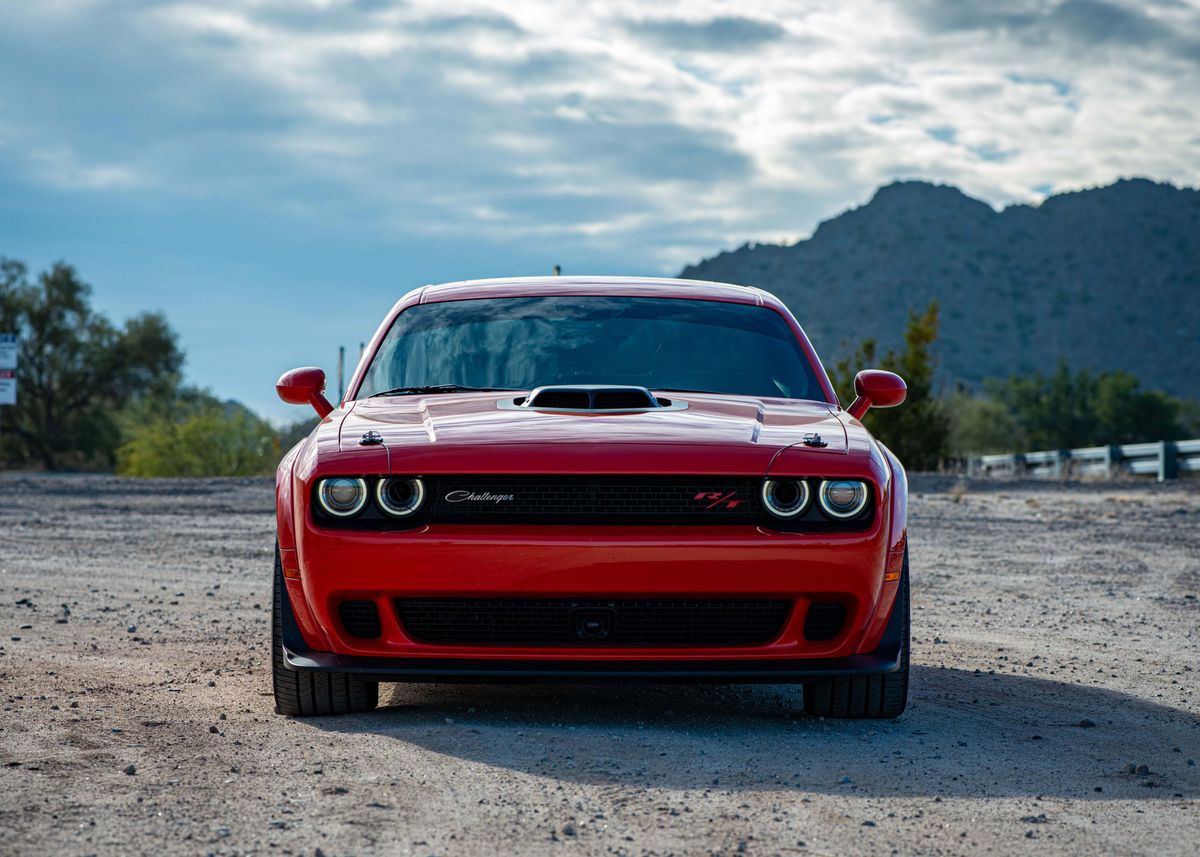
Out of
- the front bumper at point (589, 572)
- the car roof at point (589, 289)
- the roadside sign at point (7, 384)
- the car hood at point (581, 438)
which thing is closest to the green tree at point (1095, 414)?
the roadside sign at point (7, 384)

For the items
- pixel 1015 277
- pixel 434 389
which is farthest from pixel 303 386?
pixel 1015 277

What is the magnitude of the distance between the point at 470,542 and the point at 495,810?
933 millimetres

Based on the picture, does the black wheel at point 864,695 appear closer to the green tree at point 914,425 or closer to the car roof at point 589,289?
the car roof at point 589,289

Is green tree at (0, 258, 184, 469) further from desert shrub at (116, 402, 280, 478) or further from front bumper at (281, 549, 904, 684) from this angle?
front bumper at (281, 549, 904, 684)

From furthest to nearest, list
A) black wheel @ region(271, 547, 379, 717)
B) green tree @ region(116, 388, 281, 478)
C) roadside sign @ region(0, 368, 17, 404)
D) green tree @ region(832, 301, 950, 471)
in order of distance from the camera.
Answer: roadside sign @ region(0, 368, 17, 404)
green tree @ region(116, 388, 281, 478)
green tree @ region(832, 301, 950, 471)
black wheel @ region(271, 547, 379, 717)

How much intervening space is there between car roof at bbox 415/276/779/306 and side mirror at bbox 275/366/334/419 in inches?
25.0

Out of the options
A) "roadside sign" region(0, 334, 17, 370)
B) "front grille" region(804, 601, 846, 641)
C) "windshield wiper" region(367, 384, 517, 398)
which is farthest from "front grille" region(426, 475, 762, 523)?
"roadside sign" region(0, 334, 17, 370)

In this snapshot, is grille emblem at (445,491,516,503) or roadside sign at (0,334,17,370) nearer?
grille emblem at (445,491,516,503)

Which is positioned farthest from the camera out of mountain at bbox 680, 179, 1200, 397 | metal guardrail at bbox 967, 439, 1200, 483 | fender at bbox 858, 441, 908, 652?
mountain at bbox 680, 179, 1200, 397

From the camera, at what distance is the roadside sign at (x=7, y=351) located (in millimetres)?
33219

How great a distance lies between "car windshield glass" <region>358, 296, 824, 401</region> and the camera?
5.49 metres

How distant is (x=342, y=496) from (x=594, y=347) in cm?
160

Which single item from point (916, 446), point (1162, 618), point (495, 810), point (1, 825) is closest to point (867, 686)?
point (495, 810)

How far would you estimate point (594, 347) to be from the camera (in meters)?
5.59
